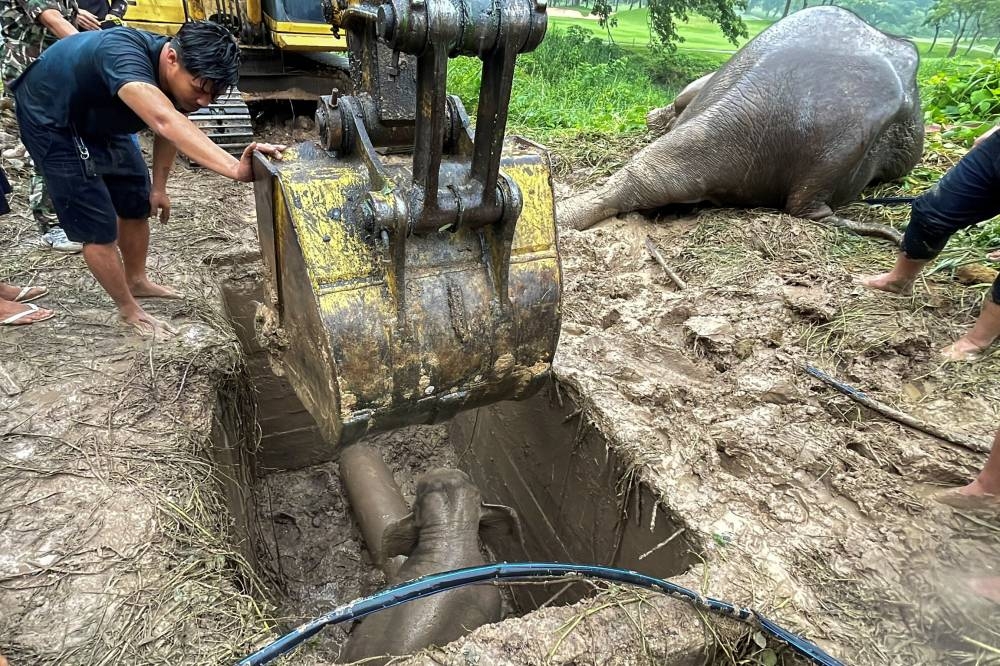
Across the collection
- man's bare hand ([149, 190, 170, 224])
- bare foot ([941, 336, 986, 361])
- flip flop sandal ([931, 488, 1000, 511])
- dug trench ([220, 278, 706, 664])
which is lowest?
dug trench ([220, 278, 706, 664])

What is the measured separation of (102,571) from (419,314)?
1.36 m

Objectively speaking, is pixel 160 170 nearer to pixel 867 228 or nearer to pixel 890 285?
pixel 890 285

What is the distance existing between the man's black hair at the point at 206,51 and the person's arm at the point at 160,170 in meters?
0.97

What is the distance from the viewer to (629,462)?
9.21ft

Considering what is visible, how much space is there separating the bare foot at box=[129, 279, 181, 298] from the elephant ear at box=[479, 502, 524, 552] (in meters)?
Result: 2.18

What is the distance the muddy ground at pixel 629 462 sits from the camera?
1989 mm

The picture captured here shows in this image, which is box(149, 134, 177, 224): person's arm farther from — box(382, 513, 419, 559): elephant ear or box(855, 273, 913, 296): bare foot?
box(855, 273, 913, 296): bare foot

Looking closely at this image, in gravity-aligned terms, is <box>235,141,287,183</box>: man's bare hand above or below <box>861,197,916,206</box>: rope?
above

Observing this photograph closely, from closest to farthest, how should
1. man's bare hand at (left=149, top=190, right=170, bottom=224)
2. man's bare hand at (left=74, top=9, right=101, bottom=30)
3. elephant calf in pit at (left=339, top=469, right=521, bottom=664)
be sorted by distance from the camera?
elephant calf in pit at (left=339, top=469, right=521, bottom=664) → man's bare hand at (left=149, top=190, right=170, bottom=224) → man's bare hand at (left=74, top=9, right=101, bottom=30)

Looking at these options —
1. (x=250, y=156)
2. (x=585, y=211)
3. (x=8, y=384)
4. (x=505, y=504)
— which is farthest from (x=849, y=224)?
(x=8, y=384)

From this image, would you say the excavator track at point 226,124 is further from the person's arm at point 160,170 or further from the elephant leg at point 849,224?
the elephant leg at point 849,224

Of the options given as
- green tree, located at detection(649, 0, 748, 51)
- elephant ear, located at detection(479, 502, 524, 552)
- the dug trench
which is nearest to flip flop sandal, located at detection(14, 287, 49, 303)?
the dug trench

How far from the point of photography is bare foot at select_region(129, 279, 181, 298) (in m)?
3.53

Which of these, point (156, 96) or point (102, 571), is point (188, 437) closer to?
point (102, 571)
